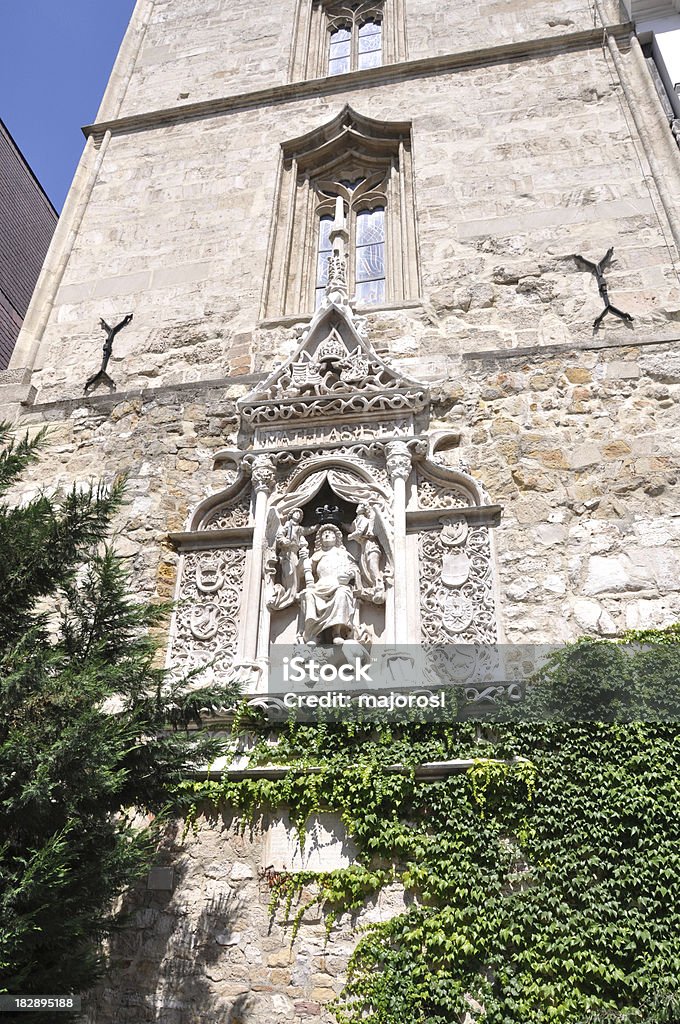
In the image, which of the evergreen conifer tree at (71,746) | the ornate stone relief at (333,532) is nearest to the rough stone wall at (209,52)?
the ornate stone relief at (333,532)

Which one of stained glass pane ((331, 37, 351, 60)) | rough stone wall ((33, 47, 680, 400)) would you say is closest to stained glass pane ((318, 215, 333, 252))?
rough stone wall ((33, 47, 680, 400))

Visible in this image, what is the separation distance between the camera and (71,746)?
184 inches

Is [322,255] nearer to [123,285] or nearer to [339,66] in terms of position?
[123,285]

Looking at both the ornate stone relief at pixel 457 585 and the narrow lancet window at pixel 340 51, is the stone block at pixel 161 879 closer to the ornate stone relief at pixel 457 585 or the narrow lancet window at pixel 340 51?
the ornate stone relief at pixel 457 585

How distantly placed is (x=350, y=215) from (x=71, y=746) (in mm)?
8070

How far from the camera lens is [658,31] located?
436 inches

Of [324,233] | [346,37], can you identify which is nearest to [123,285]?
[324,233]

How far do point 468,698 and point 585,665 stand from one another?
2.76ft

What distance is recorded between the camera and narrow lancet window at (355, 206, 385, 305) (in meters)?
10.0

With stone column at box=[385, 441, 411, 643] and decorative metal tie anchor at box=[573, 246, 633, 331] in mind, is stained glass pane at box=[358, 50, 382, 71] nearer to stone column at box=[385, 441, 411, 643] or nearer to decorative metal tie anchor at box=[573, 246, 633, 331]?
decorative metal tie anchor at box=[573, 246, 633, 331]

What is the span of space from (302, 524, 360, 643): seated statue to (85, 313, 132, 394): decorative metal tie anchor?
11.6 ft

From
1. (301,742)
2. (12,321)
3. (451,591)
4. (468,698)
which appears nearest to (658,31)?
(451,591)

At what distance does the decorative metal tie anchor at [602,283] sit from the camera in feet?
27.8

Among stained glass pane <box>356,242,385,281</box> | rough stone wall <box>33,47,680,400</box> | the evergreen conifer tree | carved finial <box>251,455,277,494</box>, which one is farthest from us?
stained glass pane <box>356,242,385,281</box>
